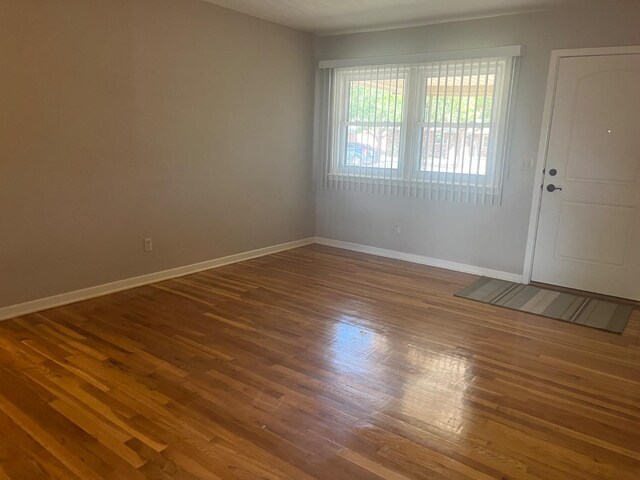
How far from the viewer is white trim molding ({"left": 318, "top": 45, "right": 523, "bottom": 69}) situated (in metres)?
4.26

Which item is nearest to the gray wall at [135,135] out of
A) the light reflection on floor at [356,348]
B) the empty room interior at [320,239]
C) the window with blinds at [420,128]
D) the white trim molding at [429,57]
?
the empty room interior at [320,239]

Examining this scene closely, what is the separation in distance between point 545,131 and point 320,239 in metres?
2.84

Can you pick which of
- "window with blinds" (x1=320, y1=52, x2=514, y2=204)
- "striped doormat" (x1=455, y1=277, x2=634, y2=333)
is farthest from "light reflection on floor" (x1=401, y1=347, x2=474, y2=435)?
"window with blinds" (x1=320, y1=52, x2=514, y2=204)

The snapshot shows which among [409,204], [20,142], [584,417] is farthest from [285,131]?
[584,417]

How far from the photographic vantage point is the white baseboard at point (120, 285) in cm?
336

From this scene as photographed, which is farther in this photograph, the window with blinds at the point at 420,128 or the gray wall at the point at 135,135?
the window with blinds at the point at 420,128

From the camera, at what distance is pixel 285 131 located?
5.34m

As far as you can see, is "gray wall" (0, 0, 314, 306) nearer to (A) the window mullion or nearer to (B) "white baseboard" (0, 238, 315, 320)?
(B) "white baseboard" (0, 238, 315, 320)

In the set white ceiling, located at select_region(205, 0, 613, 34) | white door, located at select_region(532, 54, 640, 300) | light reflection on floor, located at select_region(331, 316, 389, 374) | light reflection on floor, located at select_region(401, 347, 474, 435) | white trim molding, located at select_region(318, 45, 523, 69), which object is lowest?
light reflection on floor, located at select_region(401, 347, 474, 435)

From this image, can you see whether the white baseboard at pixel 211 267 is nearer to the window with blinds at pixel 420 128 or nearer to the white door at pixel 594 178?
the white door at pixel 594 178

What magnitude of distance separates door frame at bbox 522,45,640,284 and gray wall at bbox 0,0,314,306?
2.62 metres

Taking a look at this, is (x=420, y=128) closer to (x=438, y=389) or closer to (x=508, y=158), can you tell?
(x=508, y=158)

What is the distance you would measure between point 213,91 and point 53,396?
303 cm

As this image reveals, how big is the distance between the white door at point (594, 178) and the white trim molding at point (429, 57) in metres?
0.47
